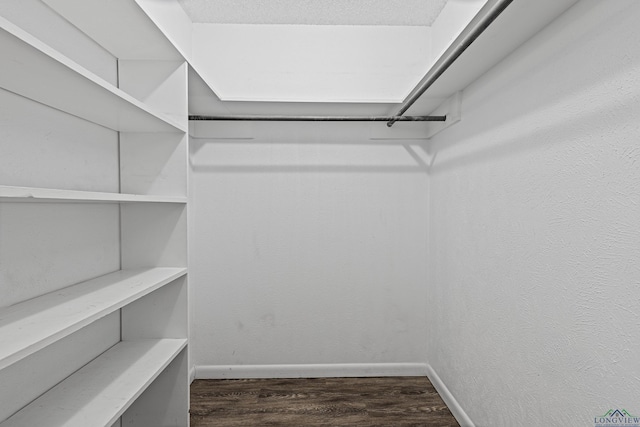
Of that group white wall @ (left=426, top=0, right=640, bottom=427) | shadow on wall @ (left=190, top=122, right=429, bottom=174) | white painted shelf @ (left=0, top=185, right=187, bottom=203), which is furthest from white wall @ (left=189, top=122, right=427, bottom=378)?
white painted shelf @ (left=0, top=185, right=187, bottom=203)

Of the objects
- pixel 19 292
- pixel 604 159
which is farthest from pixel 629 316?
pixel 19 292

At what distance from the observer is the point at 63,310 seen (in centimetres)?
105

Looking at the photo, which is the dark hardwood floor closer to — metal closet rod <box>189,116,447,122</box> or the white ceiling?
metal closet rod <box>189,116,447,122</box>

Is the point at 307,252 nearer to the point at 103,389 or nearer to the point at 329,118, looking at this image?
the point at 329,118

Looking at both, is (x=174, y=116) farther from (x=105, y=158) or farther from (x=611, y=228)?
(x=611, y=228)

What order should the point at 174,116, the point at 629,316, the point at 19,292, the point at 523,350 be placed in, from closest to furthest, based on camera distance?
the point at 629,316 → the point at 19,292 → the point at 523,350 → the point at 174,116

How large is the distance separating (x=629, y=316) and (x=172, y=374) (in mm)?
1746

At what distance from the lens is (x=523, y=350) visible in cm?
133

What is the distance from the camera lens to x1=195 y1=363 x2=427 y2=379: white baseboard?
95.2 inches

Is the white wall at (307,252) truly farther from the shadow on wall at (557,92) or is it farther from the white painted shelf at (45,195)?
the white painted shelf at (45,195)

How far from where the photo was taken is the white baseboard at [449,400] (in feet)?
6.05

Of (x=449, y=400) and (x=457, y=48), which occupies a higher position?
(x=457, y=48)

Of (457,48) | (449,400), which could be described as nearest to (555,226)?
(457,48)

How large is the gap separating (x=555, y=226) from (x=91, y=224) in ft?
5.62
